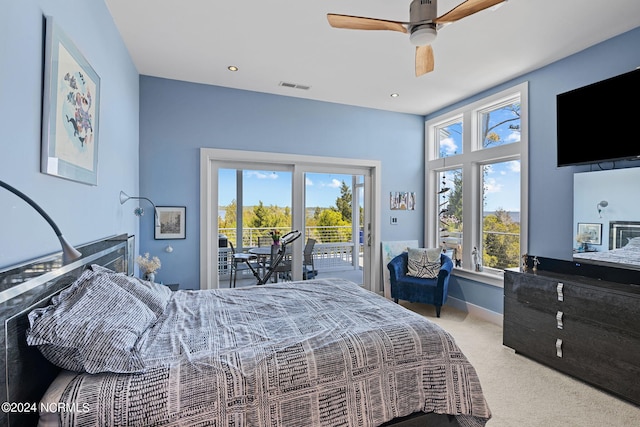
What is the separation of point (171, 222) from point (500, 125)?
14.0 ft

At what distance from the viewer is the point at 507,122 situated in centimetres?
387

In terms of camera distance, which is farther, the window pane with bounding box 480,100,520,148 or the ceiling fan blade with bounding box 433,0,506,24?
the window pane with bounding box 480,100,520,148

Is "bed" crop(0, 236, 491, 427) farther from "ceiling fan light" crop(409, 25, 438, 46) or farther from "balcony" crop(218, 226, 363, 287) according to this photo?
"balcony" crop(218, 226, 363, 287)

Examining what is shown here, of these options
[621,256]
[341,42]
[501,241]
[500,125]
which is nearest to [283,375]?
[341,42]

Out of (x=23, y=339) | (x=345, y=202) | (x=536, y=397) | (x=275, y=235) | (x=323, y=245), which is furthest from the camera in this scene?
(x=345, y=202)

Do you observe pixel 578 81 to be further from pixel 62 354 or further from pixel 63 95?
pixel 62 354

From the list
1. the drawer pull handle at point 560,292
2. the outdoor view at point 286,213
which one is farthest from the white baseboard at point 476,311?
the outdoor view at point 286,213

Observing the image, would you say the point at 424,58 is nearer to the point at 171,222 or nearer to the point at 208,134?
the point at 208,134

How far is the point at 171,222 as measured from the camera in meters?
3.69

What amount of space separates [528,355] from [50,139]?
152 inches

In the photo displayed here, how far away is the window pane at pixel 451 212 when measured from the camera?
15.0 feet

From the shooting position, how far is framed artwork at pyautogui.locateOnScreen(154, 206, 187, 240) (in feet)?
12.0

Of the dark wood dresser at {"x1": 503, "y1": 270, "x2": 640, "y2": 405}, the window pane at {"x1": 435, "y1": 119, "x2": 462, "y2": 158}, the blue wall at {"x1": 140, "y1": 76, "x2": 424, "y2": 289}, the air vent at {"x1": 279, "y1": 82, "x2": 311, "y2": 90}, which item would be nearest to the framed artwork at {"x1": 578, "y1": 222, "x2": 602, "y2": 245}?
the dark wood dresser at {"x1": 503, "y1": 270, "x2": 640, "y2": 405}

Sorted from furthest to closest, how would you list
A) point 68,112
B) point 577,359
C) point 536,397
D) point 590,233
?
1. point 590,233
2. point 577,359
3. point 536,397
4. point 68,112
